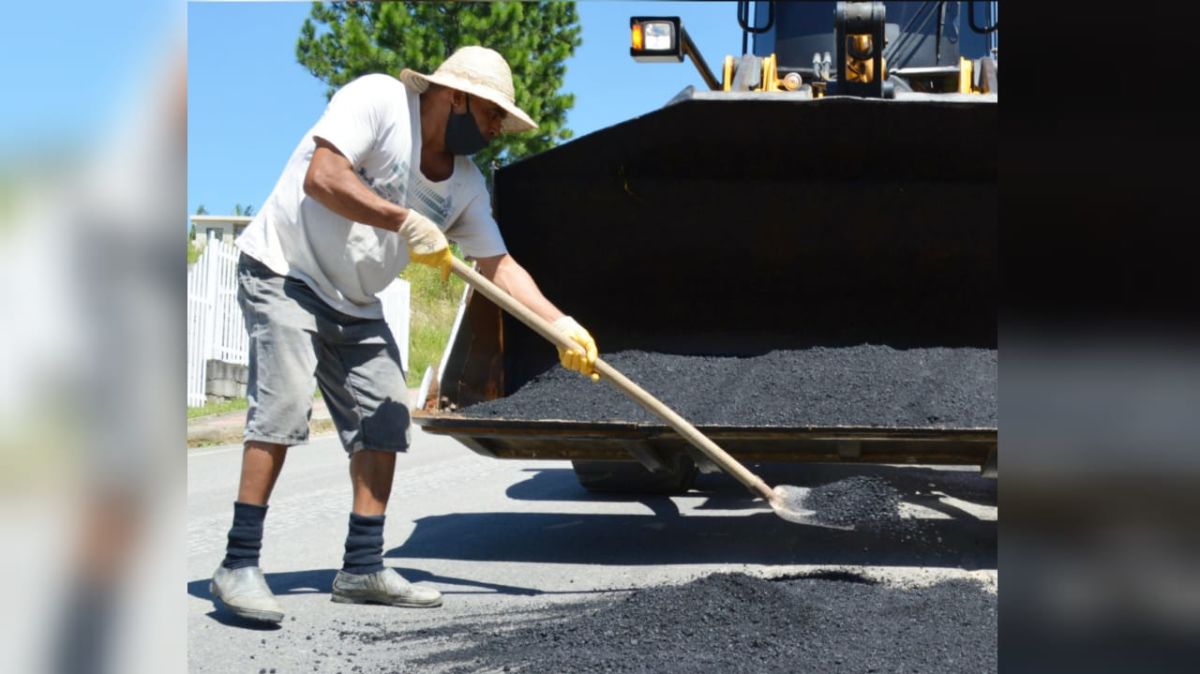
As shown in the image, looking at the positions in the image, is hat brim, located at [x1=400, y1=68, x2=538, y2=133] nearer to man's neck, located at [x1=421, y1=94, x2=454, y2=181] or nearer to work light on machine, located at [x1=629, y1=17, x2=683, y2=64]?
man's neck, located at [x1=421, y1=94, x2=454, y2=181]

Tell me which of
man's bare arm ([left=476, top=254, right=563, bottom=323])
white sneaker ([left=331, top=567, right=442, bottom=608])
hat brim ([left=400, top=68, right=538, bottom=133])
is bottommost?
white sneaker ([left=331, top=567, right=442, bottom=608])

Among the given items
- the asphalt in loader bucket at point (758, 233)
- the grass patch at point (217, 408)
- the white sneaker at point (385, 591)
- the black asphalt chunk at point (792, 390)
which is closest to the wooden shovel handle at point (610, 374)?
the black asphalt chunk at point (792, 390)

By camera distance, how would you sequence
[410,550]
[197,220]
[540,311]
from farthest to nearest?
1. [197,220]
2. [410,550]
3. [540,311]

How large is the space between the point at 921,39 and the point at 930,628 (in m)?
4.02

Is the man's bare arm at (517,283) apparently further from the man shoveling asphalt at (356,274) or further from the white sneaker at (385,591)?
the white sneaker at (385,591)

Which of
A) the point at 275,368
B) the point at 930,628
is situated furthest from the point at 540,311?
the point at 930,628

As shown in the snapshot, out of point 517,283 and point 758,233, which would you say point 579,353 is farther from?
point 758,233

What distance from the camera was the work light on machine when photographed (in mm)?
5191

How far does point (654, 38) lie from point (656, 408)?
6.74 feet

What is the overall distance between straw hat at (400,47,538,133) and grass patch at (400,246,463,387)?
15.0 meters

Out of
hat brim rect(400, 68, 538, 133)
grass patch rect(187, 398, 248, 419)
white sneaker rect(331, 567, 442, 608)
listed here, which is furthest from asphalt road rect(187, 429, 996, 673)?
grass patch rect(187, 398, 248, 419)

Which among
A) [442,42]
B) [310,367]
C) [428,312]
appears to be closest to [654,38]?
[310,367]
